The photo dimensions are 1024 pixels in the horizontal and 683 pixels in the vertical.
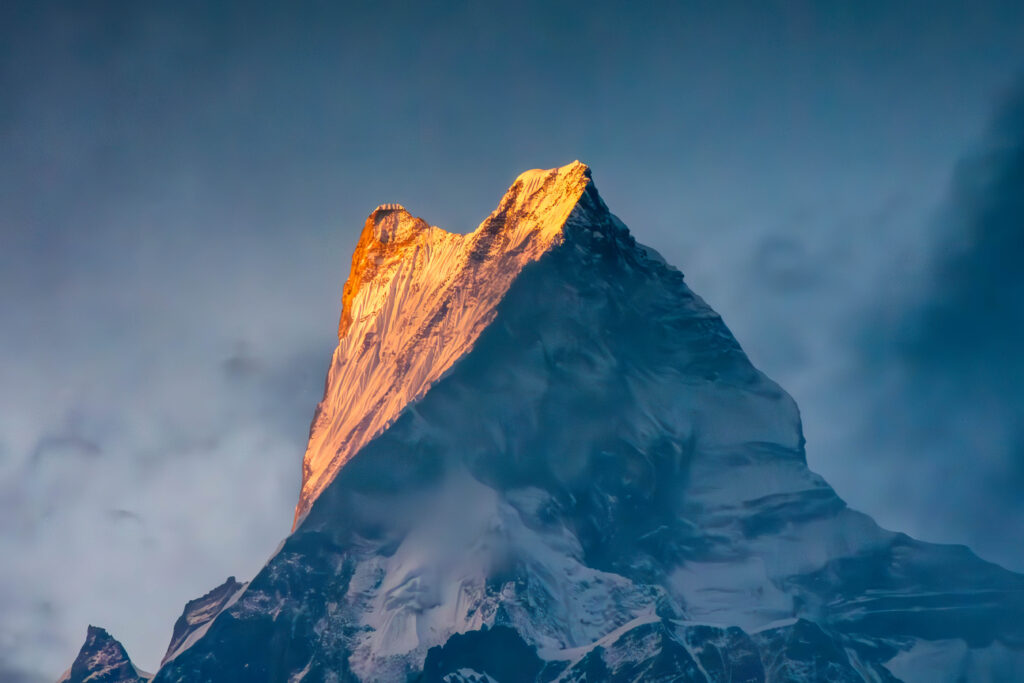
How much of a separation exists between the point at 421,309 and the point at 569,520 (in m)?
28.0

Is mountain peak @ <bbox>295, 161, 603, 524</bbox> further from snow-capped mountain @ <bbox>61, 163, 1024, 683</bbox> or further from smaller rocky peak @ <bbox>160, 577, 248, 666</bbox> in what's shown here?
smaller rocky peak @ <bbox>160, 577, 248, 666</bbox>

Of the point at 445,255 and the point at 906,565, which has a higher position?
the point at 445,255

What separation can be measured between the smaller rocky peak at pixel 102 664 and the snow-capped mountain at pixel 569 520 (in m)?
1.17

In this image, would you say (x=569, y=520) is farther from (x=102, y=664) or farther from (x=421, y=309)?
(x=102, y=664)

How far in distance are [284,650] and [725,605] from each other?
114 feet

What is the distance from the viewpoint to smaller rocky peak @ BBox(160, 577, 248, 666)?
124 meters

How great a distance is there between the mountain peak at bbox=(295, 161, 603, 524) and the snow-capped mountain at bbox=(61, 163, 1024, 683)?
1.11ft

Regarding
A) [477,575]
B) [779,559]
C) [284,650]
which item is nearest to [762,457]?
[779,559]

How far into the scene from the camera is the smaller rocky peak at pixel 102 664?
124 meters

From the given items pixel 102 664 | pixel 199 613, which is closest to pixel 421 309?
pixel 199 613

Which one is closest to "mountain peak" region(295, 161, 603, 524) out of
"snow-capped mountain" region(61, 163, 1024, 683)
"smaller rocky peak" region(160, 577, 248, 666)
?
"snow-capped mountain" region(61, 163, 1024, 683)

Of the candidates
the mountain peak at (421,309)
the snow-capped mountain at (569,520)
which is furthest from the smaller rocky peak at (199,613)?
the mountain peak at (421,309)

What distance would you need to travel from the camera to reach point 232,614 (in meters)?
117

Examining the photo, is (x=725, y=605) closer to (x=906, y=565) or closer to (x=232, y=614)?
(x=906, y=565)
